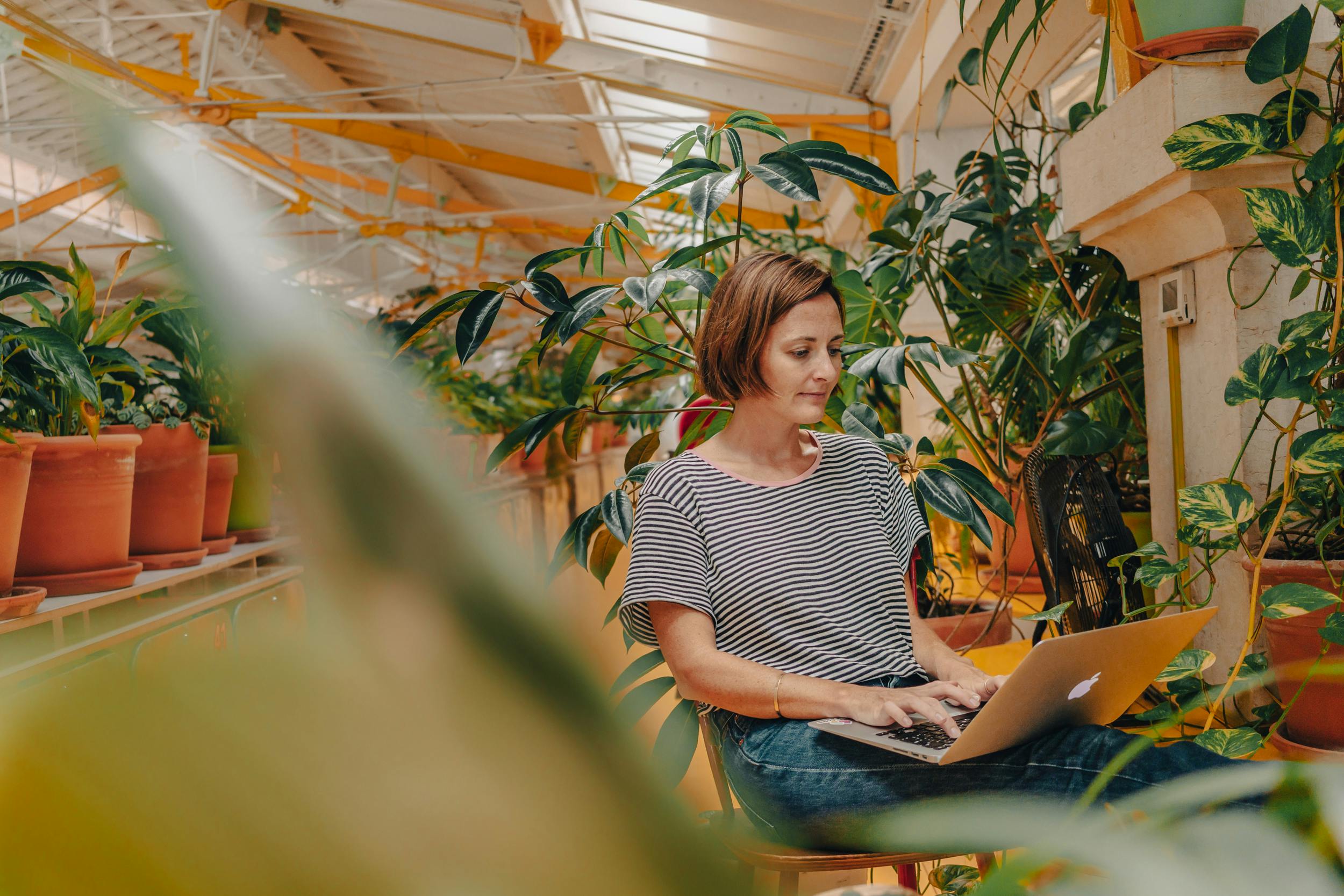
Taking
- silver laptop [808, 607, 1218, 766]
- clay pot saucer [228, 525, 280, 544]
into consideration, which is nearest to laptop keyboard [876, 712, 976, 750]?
silver laptop [808, 607, 1218, 766]

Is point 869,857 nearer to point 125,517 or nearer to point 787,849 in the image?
point 787,849

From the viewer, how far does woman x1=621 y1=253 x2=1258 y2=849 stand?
3.27ft

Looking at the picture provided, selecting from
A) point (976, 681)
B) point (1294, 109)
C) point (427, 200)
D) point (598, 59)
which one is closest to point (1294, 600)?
point (976, 681)

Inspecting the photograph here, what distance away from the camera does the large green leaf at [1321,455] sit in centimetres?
119

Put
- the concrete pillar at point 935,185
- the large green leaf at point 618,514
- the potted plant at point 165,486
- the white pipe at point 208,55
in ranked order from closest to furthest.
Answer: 1. the large green leaf at point 618,514
2. the potted plant at point 165,486
3. the concrete pillar at point 935,185
4. the white pipe at point 208,55

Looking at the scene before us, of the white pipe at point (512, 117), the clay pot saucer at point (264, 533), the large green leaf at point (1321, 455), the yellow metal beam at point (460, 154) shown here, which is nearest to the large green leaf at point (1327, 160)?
the large green leaf at point (1321, 455)

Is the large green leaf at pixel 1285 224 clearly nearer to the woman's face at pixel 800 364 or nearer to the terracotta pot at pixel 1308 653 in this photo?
the terracotta pot at pixel 1308 653

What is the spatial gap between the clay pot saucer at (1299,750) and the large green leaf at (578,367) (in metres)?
1.11

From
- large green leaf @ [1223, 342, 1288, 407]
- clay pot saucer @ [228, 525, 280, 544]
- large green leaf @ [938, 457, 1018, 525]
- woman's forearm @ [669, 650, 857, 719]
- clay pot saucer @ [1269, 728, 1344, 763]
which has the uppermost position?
large green leaf @ [1223, 342, 1288, 407]

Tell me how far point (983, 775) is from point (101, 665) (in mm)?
944

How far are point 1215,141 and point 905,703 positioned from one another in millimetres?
922

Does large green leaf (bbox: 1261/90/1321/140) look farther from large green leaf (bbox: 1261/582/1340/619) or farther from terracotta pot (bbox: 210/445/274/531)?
terracotta pot (bbox: 210/445/274/531)

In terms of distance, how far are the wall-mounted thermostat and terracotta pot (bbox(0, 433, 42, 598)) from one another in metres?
1.89

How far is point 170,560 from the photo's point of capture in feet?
5.87
